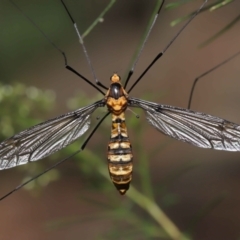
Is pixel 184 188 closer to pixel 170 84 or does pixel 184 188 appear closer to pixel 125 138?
pixel 170 84

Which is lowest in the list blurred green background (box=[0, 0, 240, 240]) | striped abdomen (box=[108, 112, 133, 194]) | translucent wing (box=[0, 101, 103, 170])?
striped abdomen (box=[108, 112, 133, 194])

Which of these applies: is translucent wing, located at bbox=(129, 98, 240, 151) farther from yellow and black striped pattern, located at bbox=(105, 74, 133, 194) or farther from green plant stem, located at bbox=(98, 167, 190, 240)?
green plant stem, located at bbox=(98, 167, 190, 240)

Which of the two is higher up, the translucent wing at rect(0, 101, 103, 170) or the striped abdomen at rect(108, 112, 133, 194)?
the translucent wing at rect(0, 101, 103, 170)

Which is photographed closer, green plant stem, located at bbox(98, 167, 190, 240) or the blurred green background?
green plant stem, located at bbox(98, 167, 190, 240)

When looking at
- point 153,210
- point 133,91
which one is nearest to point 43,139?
point 153,210

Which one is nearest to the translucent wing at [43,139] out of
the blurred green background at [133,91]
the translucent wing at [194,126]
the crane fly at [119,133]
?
the crane fly at [119,133]

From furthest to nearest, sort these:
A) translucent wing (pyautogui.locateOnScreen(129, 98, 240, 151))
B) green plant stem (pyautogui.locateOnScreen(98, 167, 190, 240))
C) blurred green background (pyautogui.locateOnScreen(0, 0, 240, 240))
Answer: blurred green background (pyautogui.locateOnScreen(0, 0, 240, 240))
green plant stem (pyautogui.locateOnScreen(98, 167, 190, 240))
translucent wing (pyautogui.locateOnScreen(129, 98, 240, 151))

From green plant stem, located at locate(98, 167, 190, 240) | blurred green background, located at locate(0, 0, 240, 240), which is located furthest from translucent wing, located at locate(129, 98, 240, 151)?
blurred green background, located at locate(0, 0, 240, 240)
